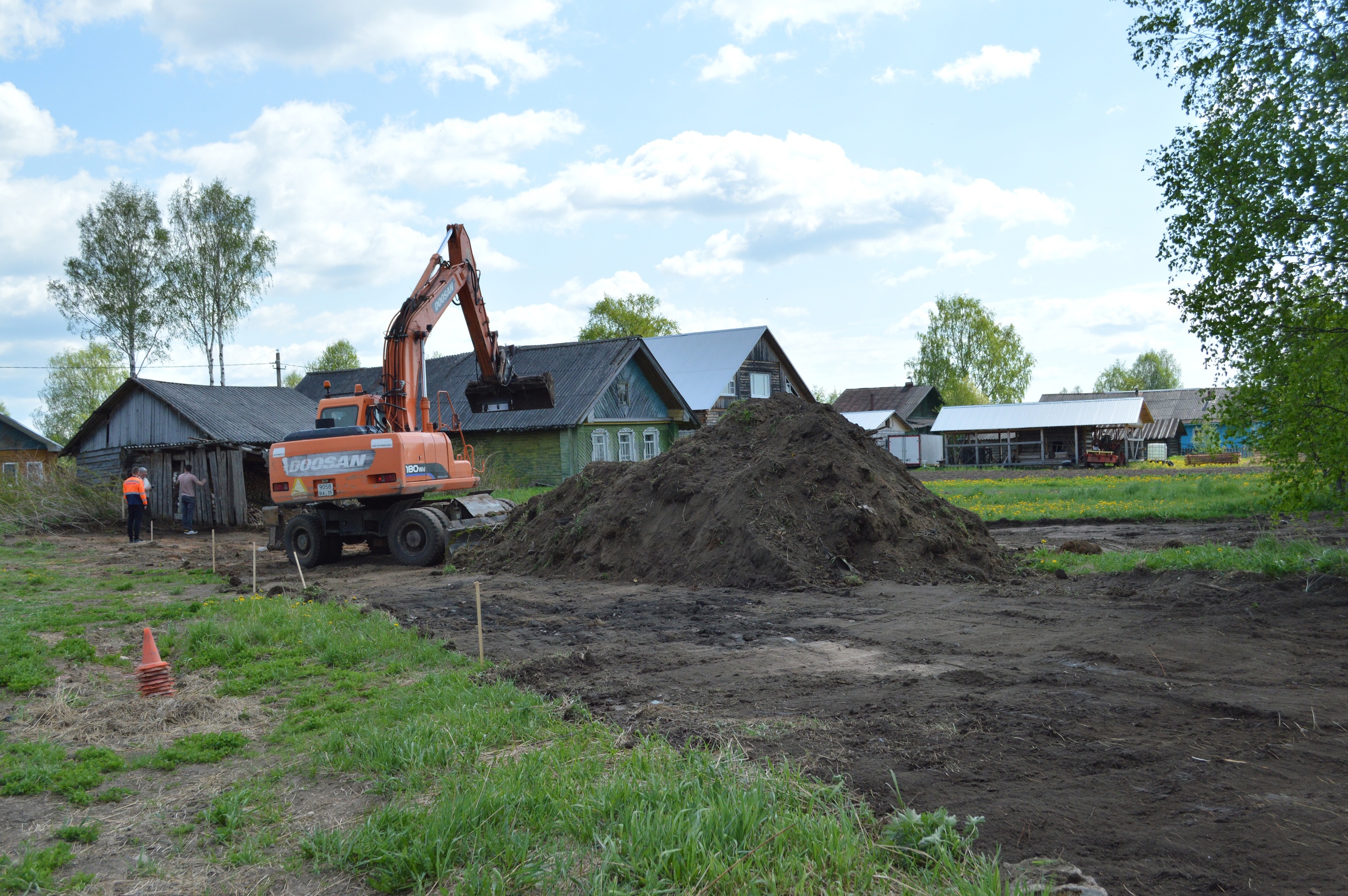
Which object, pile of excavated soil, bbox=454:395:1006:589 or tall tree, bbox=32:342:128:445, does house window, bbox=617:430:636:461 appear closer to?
pile of excavated soil, bbox=454:395:1006:589

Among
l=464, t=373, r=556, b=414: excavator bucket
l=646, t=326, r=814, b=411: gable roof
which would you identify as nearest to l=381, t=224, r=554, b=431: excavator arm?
l=464, t=373, r=556, b=414: excavator bucket

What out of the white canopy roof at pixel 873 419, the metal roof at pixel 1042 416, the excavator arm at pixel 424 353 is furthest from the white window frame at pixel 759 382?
the excavator arm at pixel 424 353

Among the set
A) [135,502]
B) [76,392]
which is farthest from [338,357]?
[135,502]

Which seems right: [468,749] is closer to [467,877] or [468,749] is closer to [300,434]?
[467,877]

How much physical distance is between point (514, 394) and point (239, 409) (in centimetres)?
1787

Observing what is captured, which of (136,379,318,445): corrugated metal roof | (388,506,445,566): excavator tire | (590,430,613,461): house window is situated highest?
(136,379,318,445): corrugated metal roof

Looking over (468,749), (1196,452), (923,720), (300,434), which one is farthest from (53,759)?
(1196,452)

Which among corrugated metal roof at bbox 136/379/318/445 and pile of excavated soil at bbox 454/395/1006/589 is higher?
corrugated metal roof at bbox 136/379/318/445

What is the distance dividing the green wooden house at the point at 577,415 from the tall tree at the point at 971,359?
46799 millimetres

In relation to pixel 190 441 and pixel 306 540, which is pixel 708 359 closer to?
pixel 190 441

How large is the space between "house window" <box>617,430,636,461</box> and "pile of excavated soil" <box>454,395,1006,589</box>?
721 inches

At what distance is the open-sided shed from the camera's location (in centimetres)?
5178

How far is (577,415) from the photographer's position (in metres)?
31.2

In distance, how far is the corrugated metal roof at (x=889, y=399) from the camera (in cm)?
7000
